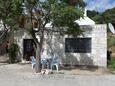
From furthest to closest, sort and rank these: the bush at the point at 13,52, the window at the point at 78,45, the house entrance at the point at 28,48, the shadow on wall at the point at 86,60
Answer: the house entrance at the point at 28,48, the bush at the point at 13,52, the window at the point at 78,45, the shadow on wall at the point at 86,60

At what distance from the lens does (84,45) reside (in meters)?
23.7

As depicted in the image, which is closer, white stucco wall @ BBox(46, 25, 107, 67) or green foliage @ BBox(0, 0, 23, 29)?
green foliage @ BBox(0, 0, 23, 29)

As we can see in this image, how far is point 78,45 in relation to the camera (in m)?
23.9

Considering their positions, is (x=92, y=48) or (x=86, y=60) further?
(x=86, y=60)

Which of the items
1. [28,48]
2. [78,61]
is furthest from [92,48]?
[28,48]

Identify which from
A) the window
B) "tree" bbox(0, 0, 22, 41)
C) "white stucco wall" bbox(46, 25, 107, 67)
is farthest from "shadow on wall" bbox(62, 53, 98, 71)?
"tree" bbox(0, 0, 22, 41)

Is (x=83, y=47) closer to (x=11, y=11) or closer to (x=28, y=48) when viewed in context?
(x=28, y=48)

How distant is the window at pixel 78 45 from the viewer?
2366 cm

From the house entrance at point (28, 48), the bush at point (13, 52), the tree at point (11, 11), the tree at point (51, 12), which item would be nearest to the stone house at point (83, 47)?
the house entrance at point (28, 48)

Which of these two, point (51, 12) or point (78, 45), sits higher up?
point (51, 12)

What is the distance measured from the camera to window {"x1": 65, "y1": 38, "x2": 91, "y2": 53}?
23.7 m

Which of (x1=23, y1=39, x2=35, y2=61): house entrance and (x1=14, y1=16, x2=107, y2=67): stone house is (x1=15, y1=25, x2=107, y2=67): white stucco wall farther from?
(x1=23, y1=39, x2=35, y2=61): house entrance

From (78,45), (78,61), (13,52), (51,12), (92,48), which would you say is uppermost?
(51,12)

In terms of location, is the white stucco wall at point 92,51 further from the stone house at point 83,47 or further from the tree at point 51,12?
the tree at point 51,12
